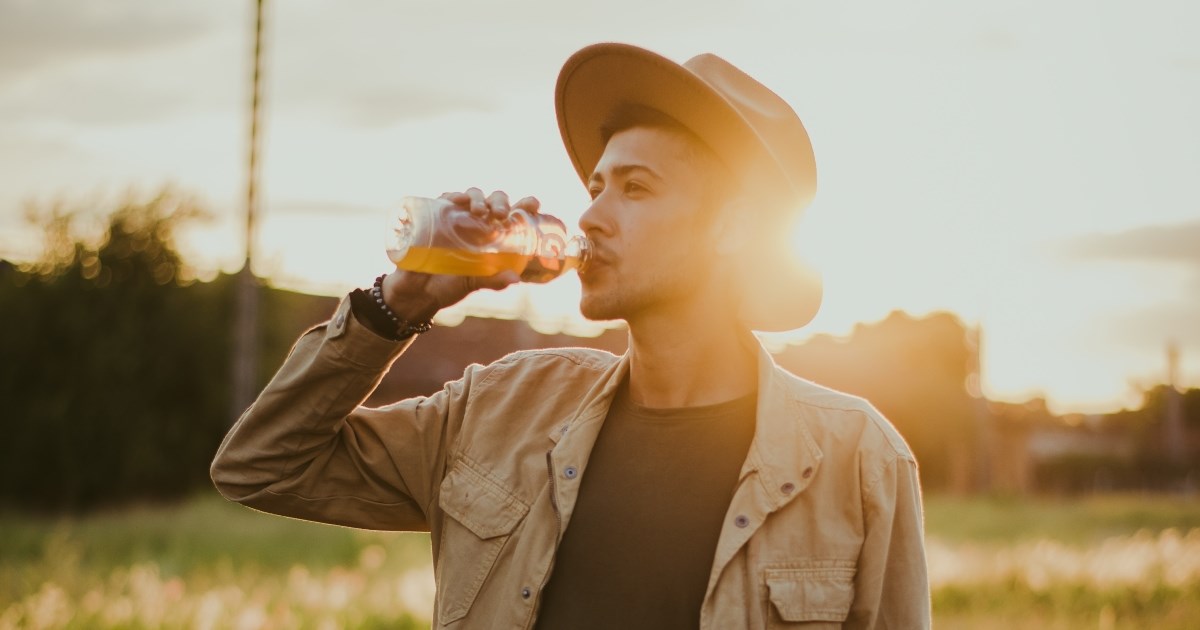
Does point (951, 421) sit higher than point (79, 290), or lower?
lower

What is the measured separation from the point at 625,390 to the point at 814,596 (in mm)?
786

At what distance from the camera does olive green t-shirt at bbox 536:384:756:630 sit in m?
2.55

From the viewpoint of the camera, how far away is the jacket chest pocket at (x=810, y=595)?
2.46 meters

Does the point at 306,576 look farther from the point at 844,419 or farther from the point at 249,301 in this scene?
the point at 249,301

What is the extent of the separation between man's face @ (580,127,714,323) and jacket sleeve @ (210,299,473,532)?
0.47 metres

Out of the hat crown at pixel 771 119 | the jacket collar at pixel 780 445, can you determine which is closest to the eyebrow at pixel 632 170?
the hat crown at pixel 771 119

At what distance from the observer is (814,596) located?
246 centimetres

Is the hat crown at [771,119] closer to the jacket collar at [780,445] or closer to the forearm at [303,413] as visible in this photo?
the jacket collar at [780,445]

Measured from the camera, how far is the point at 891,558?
2543 millimetres

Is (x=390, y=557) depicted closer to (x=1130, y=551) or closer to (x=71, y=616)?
(x=71, y=616)

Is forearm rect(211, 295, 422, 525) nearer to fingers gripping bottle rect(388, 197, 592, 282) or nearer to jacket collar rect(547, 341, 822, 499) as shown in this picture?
fingers gripping bottle rect(388, 197, 592, 282)

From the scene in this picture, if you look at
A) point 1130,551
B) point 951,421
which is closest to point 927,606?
point 1130,551

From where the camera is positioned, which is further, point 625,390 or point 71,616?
point 71,616

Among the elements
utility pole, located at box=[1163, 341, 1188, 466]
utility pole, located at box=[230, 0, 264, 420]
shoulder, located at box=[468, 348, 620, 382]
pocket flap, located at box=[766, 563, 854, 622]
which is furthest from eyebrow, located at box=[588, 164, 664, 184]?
utility pole, located at box=[1163, 341, 1188, 466]
